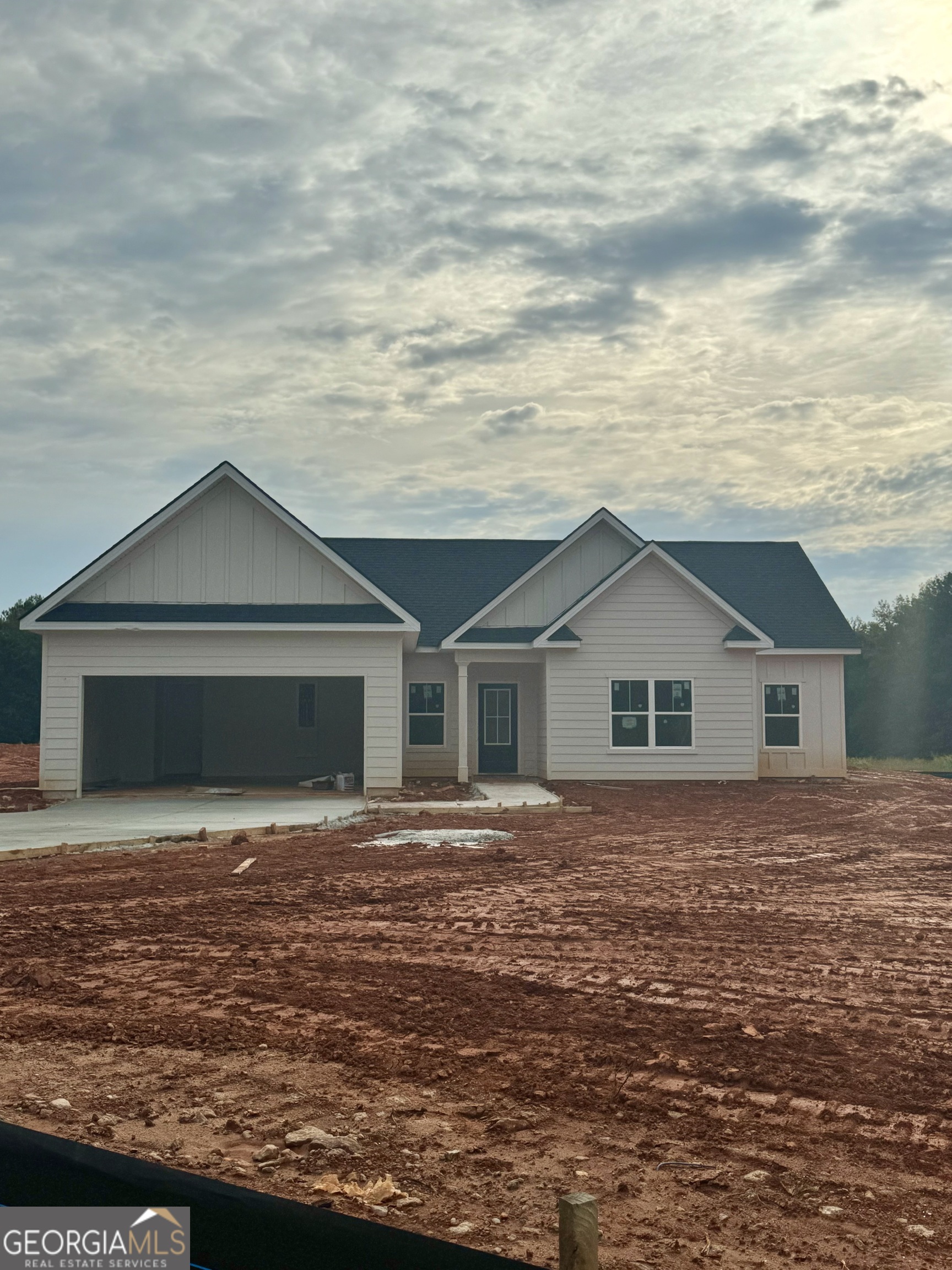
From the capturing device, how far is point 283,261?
19.4 meters

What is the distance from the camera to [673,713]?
24.2 metres

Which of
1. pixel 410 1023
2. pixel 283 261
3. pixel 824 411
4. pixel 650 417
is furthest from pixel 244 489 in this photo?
pixel 410 1023

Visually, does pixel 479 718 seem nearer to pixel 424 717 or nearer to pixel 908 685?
pixel 424 717

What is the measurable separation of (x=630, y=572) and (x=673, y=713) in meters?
3.45

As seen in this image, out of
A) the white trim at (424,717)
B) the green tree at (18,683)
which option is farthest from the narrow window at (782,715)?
the green tree at (18,683)

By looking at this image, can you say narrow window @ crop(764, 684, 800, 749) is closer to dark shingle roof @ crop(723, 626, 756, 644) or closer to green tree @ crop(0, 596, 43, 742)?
dark shingle roof @ crop(723, 626, 756, 644)

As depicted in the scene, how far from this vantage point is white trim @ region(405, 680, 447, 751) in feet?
85.5

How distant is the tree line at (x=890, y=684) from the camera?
40594mm

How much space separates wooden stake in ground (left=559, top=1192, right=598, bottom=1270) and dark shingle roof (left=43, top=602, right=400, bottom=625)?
18556 mm

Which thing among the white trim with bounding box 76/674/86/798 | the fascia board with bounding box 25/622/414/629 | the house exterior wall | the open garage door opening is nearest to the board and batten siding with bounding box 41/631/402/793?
the white trim with bounding box 76/674/86/798

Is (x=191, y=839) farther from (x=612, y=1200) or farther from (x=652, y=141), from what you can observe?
(x=652, y=141)

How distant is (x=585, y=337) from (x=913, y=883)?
14.0m

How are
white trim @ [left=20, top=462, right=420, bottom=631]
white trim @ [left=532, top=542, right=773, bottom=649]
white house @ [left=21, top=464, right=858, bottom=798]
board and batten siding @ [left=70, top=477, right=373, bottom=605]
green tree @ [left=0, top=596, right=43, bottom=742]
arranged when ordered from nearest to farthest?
white trim @ [left=20, top=462, right=420, bottom=631]
white house @ [left=21, top=464, right=858, bottom=798]
board and batten siding @ [left=70, top=477, right=373, bottom=605]
white trim @ [left=532, top=542, right=773, bottom=649]
green tree @ [left=0, top=596, right=43, bottom=742]

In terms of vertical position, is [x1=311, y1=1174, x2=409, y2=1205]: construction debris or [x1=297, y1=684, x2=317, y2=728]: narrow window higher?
[x1=297, y1=684, x2=317, y2=728]: narrow window
